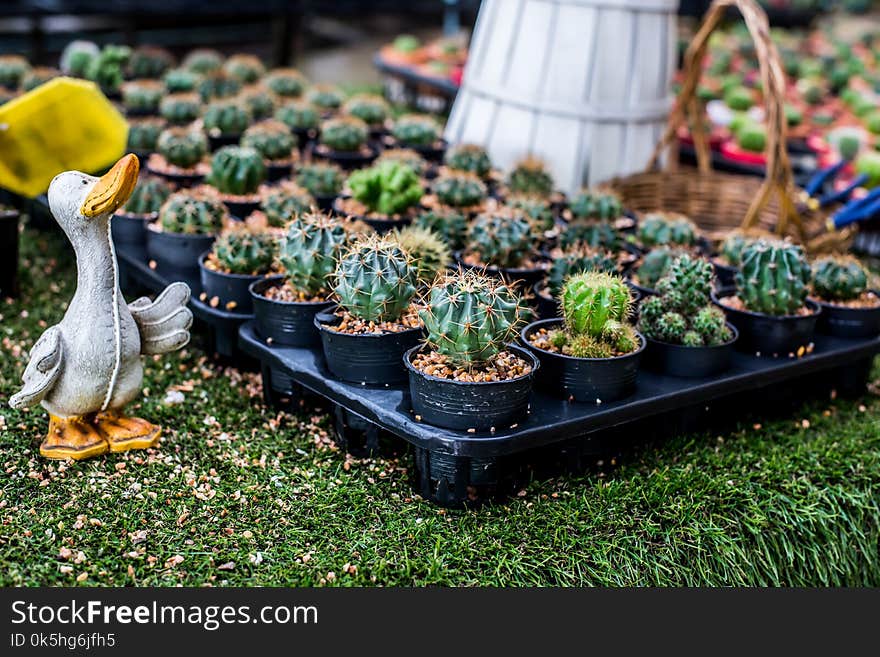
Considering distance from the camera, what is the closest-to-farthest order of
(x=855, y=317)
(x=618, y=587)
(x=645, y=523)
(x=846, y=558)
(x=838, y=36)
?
(x=618, y=587), (x=645, y=523), (x=846, y=558), (x=855, y=317), (x=838, y=36)

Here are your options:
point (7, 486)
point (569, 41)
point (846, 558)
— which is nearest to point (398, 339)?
point (7, 486)

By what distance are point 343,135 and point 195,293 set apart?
206 cm

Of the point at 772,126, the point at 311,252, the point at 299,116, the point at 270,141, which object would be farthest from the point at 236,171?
the point at 772,126

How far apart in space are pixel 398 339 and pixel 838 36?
1275 centimetres

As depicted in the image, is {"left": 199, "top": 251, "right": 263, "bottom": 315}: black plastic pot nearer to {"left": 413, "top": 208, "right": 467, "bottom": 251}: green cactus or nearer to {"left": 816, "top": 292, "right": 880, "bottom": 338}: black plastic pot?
{"left": 413, "top": 208, "right": 467, "bottom": 251}: green cactus

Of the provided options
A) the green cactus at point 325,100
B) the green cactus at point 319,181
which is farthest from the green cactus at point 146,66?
the green cactus at point 319,181

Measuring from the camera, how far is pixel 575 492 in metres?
3.56

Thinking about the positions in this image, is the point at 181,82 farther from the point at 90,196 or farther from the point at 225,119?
the point at 90,196

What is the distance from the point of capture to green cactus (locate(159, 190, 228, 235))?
4.52 meters

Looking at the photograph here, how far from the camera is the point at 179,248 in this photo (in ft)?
14.8

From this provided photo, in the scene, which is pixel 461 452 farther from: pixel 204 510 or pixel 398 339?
pixel 204 510

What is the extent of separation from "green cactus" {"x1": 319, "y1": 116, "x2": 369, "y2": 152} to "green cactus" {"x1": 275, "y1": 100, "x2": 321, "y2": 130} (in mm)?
451

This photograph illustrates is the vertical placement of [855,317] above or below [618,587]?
above

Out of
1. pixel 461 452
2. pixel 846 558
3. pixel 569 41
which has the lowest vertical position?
pixel 846 558
